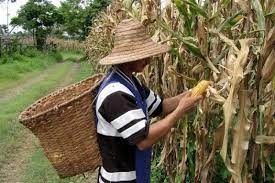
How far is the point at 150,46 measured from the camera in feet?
8.97

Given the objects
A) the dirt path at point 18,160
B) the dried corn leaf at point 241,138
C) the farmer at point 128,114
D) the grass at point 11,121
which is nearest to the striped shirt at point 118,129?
the farmer at point 128,114

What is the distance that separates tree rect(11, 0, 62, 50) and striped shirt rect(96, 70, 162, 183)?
30681 millimetres

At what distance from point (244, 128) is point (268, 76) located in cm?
→ 25

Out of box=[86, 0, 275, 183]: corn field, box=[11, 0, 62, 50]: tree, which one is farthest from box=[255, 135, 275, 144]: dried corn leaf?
box=[11, 0, 62, 50]: tree

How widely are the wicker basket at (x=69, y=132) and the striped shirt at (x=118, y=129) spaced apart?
0.47 ft

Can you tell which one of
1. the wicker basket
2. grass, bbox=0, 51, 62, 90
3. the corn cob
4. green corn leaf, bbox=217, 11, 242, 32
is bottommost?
grass, bbox=0, 51, 62, 90

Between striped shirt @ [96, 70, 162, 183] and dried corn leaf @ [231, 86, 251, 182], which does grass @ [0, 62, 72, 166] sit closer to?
striped shirt @ [96, 70, 162, 183]

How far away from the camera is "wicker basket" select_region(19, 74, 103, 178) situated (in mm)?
2818

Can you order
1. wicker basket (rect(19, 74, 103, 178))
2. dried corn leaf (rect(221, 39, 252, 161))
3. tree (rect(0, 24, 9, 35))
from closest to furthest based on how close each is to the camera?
dried corn leaf (rect(221, 39, 252, 161)) → wicker basket (rect(19, 74, 103, 178)) → tree (rect(0, 24, 9, 35))

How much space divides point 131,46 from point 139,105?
0.30m

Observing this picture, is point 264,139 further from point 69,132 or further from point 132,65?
point 69,132

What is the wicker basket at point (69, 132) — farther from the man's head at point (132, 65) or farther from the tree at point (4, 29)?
the tree at point (4, 29)

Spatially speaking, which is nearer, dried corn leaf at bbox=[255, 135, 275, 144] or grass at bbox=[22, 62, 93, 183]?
dried corn leaf at bbox=[255, 135, 275, 144]

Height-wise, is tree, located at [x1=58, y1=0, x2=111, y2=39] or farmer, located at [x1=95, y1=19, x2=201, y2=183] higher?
farmer, located at [x1=95, y1=19, x2=201, y2=183]
